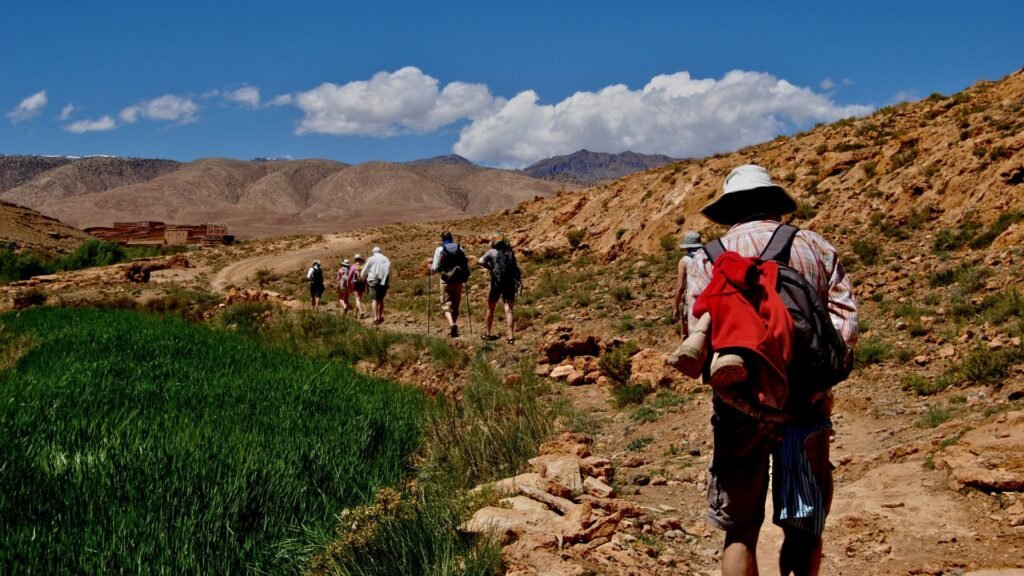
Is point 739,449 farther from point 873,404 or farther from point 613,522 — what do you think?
point 873,404

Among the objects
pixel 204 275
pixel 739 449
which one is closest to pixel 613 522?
pixel 739 449

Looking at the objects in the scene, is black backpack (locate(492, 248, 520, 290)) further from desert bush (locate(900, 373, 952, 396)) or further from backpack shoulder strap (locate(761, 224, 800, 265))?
backpack shoulder strap (locate(761, 224, 800, 265))

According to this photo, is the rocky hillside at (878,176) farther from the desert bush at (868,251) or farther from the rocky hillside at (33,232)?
the rocky hillside at (33,232)

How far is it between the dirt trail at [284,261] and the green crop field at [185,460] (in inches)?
964

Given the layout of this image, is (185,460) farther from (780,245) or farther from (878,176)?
(878,176)

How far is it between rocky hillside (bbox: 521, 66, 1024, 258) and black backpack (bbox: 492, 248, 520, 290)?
8418 mm

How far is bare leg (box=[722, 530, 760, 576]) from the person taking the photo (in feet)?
10.0

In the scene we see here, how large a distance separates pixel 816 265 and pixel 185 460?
4079 millimetres

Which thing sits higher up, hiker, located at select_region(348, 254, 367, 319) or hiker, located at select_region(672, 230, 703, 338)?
hiker, located at select_region(672, 230, 703, 338)

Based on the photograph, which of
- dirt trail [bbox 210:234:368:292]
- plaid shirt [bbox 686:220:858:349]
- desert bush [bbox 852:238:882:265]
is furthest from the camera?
dirt trail [bbox 210:234:368:292]

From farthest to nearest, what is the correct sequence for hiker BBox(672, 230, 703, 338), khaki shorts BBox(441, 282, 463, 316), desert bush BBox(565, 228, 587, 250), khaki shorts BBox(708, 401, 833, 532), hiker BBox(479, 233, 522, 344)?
desert bush BBox(565, 228, 587, 250)
khaki shorts BBox(441, 282, 463, 316)
hiker BBox(479, 233, 522, 344)
hiker BBox(672, 230, 703, 338)
khaki shorts BBox(708, 401, 833, 532)

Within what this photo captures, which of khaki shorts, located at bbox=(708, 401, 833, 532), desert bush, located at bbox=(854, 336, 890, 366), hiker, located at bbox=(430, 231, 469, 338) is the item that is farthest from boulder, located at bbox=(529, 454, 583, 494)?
hiker, located at bbox=(430, 231, 469, 338)

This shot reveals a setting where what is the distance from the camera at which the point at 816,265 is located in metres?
3.12

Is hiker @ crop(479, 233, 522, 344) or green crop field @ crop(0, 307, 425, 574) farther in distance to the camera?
hiker @ crop(479, 233, 522, 344)
